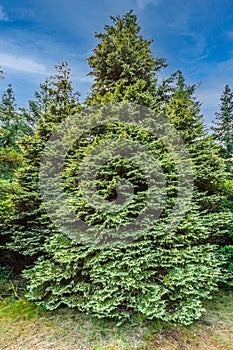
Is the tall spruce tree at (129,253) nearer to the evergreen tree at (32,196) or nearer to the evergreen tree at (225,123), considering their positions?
the evergreen tree at (32,196)

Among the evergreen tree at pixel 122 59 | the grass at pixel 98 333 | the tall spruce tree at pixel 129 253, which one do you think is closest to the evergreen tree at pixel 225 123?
the evergreen tree at pixel 122 59

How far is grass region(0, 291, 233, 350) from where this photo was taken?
7.59 ft

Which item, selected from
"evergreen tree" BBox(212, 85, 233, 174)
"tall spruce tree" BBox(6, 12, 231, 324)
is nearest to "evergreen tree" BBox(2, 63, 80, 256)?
"tall spruce tree" BBox(6, 12, 231, 324)

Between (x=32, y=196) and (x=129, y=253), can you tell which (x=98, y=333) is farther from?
(x=32, y=196)

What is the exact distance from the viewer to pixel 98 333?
251cm

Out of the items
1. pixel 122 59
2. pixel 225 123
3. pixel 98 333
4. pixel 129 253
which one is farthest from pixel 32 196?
pixel 225 123

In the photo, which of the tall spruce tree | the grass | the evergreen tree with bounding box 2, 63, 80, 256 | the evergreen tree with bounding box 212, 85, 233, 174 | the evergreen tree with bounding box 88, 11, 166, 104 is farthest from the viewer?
the evergreen tree with bounding box 212, 85, 233, 174

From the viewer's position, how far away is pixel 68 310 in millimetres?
2996

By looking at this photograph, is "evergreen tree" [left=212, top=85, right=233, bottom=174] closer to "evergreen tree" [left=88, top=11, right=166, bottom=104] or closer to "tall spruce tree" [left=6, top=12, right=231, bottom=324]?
"evergreen tree" [left=88, top=11, right=166, bottom=104]

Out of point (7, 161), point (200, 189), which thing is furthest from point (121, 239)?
point (7, 161)

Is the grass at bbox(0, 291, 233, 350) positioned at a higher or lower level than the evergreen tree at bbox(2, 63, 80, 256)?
lower

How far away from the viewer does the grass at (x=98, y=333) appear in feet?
7.59

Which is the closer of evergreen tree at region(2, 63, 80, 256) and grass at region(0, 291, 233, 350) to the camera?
grass at region(0, 291, 233, 350)

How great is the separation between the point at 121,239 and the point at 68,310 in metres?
1.50
